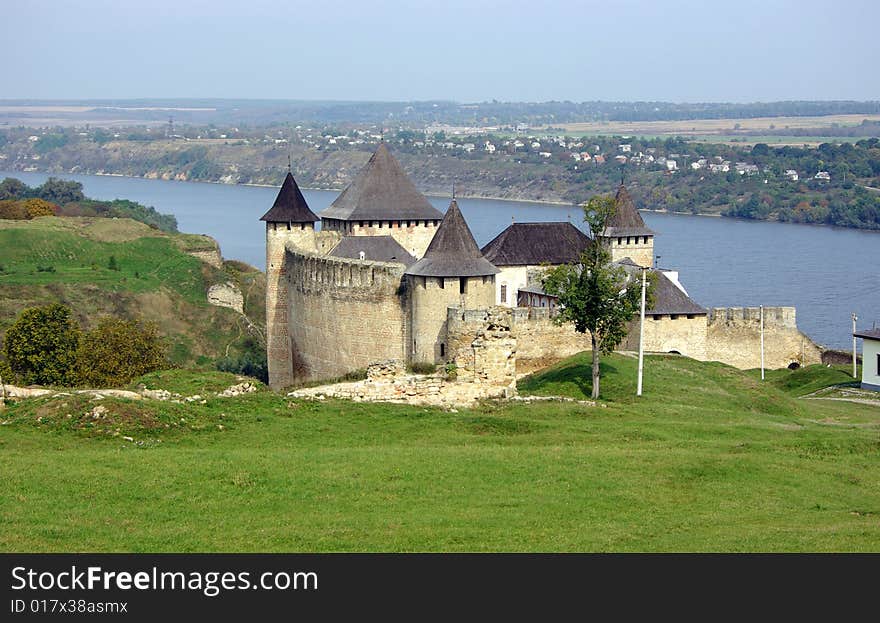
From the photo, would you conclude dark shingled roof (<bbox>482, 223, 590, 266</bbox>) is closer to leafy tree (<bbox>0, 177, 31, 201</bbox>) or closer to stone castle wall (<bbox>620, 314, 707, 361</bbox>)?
stone castle wall (<bbox>620, 314, 707, 361</bbox>)

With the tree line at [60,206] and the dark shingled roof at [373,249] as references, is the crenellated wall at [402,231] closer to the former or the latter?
the dark shingled roof at [373,249]

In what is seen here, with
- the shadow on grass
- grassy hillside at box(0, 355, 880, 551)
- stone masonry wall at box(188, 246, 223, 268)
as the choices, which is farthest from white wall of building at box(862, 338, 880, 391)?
stone masonry wall at box(188, 246, 223, 268)

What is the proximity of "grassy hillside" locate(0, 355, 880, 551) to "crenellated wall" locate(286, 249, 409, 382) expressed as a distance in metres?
7.09

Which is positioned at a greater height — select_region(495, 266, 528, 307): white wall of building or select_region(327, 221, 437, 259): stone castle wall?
select_region(327, 221, 437, 259): stone castle wall

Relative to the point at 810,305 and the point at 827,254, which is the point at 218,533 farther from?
the point at 827,254

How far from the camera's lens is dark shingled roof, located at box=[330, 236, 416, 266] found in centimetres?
2681

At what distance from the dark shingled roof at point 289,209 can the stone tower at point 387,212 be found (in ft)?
1.86

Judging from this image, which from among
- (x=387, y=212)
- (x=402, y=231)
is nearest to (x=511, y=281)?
(x=402, y=231)

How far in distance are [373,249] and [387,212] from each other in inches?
77.4

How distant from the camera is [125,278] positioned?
47.1 meters

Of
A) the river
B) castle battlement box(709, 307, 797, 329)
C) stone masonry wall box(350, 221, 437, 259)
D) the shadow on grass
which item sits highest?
stone masonry wall box(350, 221, 437, 259)

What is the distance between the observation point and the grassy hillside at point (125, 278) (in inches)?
1670

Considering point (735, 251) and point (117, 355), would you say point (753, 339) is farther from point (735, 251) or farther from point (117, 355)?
point (735, 251)
